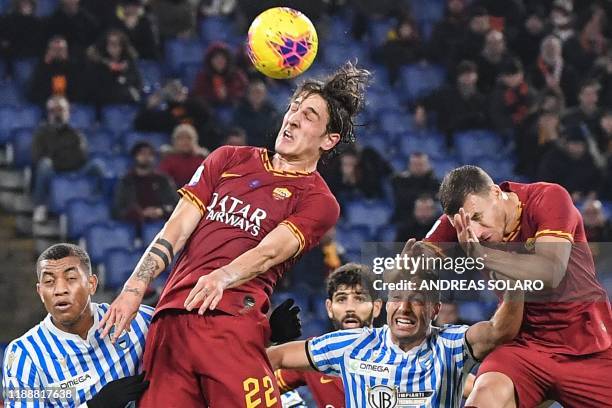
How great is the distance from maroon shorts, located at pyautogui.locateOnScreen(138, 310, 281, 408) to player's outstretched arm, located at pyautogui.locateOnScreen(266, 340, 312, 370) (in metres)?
0.53

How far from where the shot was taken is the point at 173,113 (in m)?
11.1

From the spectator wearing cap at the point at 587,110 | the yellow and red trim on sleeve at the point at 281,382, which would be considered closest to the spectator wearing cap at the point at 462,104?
the spectator wearing cap at the point at 587,110

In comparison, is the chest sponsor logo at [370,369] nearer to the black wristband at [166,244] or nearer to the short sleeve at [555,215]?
the short sleeve at [555,215]

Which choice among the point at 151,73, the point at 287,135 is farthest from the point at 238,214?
the point at 151,73

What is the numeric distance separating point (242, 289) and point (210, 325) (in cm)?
20

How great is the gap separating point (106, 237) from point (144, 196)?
0.46m

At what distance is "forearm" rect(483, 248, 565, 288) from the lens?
5254mm

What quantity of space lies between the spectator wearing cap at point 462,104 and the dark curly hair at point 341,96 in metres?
6.63

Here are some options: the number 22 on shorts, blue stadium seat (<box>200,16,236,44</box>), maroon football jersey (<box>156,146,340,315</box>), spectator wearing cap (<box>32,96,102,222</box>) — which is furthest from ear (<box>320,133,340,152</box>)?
blue stadium seat (<box>200,16,236,44</box>)

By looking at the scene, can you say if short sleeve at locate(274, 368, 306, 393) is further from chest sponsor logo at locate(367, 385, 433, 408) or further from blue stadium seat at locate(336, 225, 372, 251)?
blue stadium seat at locate(336, 225, 372, 251)

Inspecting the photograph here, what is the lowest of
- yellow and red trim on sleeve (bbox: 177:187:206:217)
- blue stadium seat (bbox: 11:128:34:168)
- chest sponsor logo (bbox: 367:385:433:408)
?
chest sponsor logo (bbox: 367:385:433:408)

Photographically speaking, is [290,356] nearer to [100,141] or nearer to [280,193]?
[280,193]

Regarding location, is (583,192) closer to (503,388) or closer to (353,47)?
(353,47)

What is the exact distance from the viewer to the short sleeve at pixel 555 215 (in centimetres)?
536
